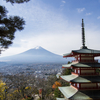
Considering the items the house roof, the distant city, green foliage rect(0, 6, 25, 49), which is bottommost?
the distant city

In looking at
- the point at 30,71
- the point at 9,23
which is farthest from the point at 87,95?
the point at 30,71

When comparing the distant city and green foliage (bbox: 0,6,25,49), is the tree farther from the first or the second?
the distant city

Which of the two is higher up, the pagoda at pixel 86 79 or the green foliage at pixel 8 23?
the green foliage at pixel 8 23

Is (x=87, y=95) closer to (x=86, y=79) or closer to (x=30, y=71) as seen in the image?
(x=86, y=79)

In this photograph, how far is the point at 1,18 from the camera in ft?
13.5

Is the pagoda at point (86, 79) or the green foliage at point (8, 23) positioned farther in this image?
the pagoda at point (86, 79)

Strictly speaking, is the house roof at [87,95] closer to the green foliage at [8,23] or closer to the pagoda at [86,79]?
the pagoda at [86,79]

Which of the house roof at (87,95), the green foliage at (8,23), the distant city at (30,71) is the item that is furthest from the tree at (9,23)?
the distant city at (30,71)

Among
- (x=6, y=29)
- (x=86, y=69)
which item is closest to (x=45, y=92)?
(x=86, y=69)

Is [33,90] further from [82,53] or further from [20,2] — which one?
[20,2]

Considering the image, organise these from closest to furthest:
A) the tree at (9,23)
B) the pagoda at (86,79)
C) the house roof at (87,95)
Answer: the tree at (9,23), the house roof at (87,95), the pagoda at (86,79)

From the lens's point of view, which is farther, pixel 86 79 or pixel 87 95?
pixel 86 79

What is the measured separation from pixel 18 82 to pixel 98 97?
16.4m

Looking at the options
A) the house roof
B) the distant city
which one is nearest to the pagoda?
the house roof
